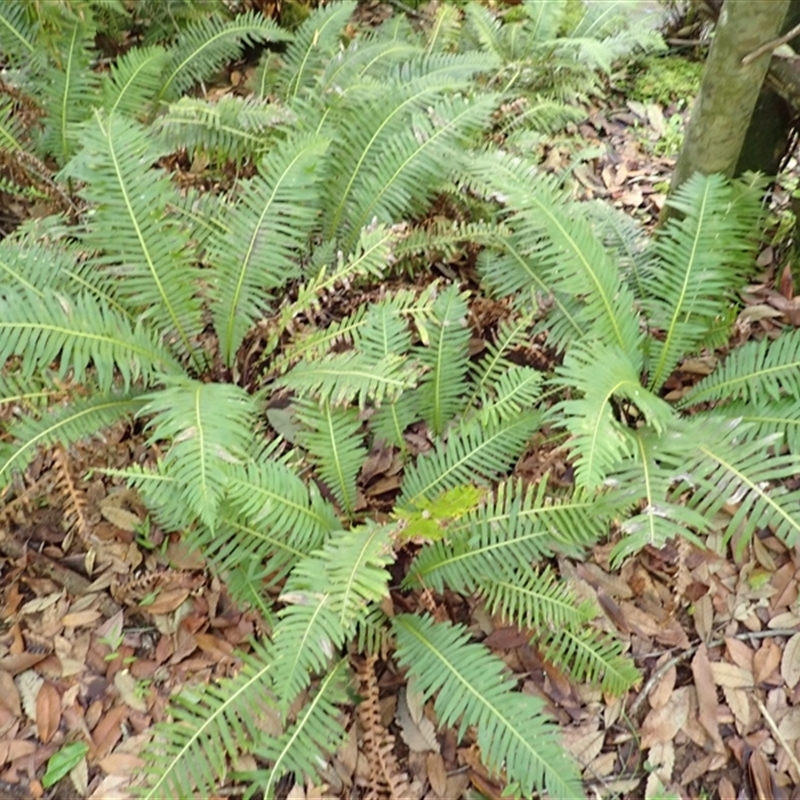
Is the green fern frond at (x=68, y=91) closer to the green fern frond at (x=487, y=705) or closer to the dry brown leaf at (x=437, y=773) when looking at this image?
the green fern frond at (x=487, y=705)

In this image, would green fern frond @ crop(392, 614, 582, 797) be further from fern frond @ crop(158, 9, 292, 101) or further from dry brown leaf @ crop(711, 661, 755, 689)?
fern frond @ crop(158, 9, 292, 101)

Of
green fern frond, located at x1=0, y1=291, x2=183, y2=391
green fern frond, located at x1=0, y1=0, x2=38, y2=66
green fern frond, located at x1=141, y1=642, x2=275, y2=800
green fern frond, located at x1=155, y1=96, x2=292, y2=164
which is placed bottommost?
green fern frond, located at x1=141, y1=642, x2=275, y2=800

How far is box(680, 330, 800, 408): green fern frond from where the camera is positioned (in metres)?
2.14

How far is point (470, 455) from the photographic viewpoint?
6.94 feet

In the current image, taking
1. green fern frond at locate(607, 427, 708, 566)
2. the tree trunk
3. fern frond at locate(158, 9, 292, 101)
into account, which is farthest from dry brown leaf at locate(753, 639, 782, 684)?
fern frond at locate(158, 9, 292, 101)

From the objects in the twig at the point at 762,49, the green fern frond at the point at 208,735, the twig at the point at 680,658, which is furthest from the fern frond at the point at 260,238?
the twig at the point at 680,658

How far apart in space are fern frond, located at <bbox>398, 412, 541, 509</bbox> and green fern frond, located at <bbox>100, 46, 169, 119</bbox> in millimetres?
1909

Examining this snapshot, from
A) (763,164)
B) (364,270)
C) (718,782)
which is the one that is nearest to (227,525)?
(364,270)

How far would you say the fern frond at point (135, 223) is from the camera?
2188 millimetres

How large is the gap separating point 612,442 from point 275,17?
2.95 meters

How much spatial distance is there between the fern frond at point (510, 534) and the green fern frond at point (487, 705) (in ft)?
0.51

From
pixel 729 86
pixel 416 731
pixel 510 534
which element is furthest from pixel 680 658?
pixel 729 86

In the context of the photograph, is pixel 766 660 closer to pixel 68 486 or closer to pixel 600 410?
pixel 600 410

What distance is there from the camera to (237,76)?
354cm
